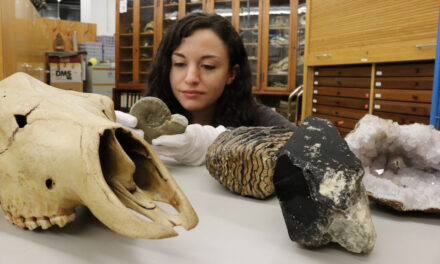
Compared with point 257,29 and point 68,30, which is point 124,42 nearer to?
point 68,30

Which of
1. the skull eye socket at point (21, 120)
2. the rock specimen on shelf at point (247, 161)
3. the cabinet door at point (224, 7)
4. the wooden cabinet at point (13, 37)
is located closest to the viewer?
the skull eye socket at point (21, 120)

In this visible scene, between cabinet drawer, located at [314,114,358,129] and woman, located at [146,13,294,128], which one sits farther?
cabinet drawer, located at [314,114,358,129]

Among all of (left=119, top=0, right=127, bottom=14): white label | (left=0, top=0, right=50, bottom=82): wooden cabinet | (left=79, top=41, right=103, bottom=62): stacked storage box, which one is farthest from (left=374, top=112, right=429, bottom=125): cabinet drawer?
(left=79, top=41, right=103, bottom=62): stacked storage box

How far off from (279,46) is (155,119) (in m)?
3.58

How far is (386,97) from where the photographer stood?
7.96 feet

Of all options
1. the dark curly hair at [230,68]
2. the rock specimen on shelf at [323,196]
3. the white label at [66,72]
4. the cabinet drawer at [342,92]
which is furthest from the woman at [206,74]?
the white label at [66,72]

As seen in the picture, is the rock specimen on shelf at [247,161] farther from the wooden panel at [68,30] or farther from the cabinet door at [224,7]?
the wooden panel at [68,30]

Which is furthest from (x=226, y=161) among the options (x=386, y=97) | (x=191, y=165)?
(x=386, y=97)

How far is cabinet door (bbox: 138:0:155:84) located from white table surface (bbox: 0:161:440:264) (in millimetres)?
4590

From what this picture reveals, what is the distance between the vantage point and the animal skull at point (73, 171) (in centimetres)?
40

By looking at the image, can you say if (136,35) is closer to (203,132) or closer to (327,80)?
(327,80)

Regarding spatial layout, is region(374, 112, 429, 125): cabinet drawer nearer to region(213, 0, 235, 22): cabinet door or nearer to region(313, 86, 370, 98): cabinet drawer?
region(313, 86, 370, 98): cabinet drawer

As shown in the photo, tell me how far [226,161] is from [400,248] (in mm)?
314

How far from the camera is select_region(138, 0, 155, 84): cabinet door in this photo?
493cm
